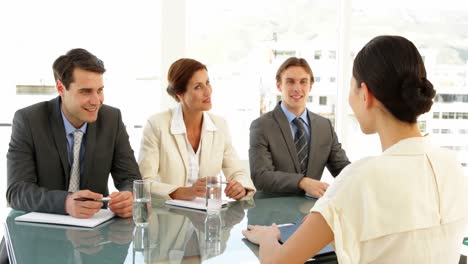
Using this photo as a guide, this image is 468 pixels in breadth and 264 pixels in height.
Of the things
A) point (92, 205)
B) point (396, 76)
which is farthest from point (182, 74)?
point (396, 76)

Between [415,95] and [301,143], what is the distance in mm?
1970

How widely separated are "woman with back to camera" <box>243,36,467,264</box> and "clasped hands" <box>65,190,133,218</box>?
98 cm

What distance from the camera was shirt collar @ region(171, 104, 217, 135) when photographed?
122 inches

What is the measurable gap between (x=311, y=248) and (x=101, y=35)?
3.55m

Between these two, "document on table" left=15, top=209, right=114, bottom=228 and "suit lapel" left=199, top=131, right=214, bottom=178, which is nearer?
"document on table" left=15, top=209, right=114, bottom=228

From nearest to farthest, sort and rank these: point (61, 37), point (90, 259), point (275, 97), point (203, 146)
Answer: point (90, 259), point (203, 146), point (61, 37), point (275, 97)

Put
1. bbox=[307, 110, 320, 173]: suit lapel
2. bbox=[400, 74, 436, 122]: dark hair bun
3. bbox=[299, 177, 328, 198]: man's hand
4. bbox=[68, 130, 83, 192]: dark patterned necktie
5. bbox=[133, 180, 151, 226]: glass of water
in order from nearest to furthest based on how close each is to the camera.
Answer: bbox=[400, 74, 436, 122]: dark hair bun, bbox=[133, 180, 151, 226]: glass of water, bbox=[68, 130, 83, 192]: dark patterned necktie, bbox=[299, 177, 328, 198]: man's hand, bbox=[307, 110, 320, 173]: suit lapel

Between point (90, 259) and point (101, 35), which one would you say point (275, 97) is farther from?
point (90, 259)

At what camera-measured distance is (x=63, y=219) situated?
2.10 metres

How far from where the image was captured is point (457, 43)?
17.7 feet

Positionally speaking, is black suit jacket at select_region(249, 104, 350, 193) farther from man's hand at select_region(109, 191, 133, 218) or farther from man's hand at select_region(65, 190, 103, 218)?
man's hand at select_region(65, 190, 103, 218)

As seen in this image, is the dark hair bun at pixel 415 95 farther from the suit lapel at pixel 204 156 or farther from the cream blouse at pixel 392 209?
the suit lapel at pixel 204 156

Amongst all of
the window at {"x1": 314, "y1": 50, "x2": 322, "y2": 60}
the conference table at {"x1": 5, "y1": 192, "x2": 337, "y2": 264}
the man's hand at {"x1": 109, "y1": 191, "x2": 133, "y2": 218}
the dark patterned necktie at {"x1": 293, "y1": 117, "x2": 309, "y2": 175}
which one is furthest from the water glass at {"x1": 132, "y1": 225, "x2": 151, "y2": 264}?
the window at {"x1": 314, "y1": 50, "x2": 322, "y2": 60}

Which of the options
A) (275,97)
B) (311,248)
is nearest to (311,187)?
(311,248)
